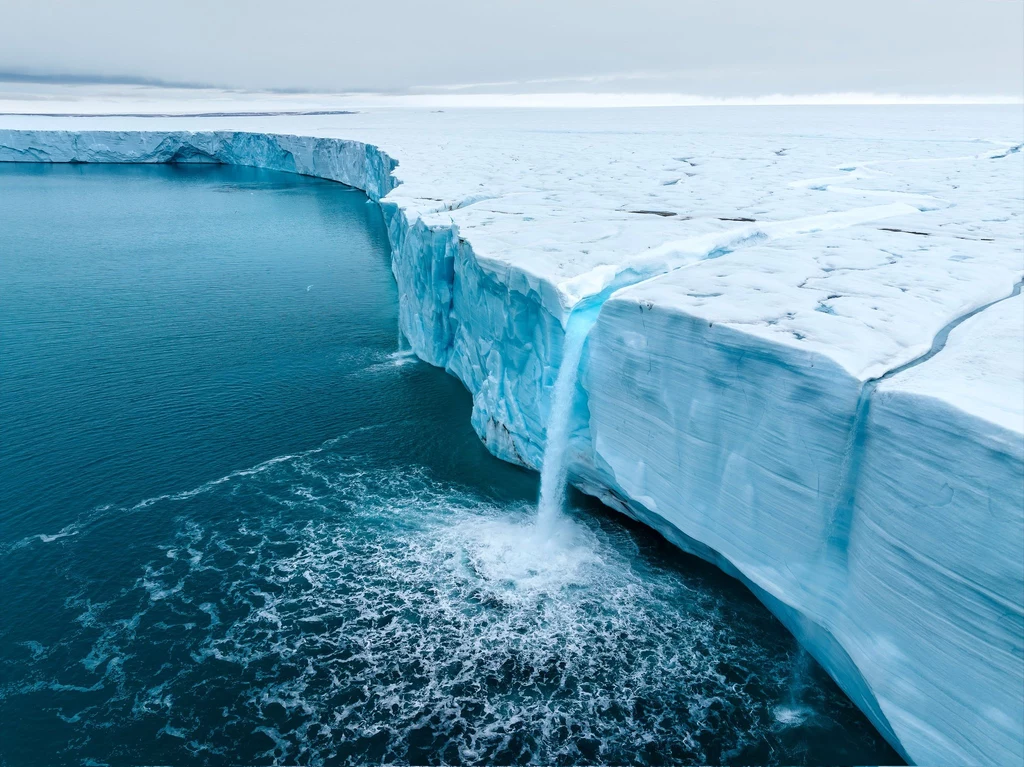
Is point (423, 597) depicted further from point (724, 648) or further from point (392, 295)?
point (392, 295)

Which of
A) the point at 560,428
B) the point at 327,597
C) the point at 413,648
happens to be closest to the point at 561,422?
the point at 560,428

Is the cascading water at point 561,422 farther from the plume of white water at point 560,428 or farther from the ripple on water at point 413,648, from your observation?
the ripple on water at point 413,648

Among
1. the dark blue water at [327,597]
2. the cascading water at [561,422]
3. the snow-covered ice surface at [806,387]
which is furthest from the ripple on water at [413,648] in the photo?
the snow-covered ice surface at [806,387]

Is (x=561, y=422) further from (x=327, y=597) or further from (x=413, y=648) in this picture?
(x=327, y=597)

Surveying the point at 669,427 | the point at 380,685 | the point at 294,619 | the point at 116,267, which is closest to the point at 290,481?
the point at 294,619

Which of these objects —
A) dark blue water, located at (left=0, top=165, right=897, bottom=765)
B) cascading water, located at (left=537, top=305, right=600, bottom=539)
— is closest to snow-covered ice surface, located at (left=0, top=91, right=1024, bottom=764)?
cascading water, located at (left=537, top=305, right=600, bottom=539)

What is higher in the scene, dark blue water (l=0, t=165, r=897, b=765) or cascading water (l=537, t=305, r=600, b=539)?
cascading water (l=537, t=305, r=600, b=539)

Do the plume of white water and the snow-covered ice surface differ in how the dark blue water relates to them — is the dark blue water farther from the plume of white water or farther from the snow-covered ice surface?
the snow-covered ice surface
